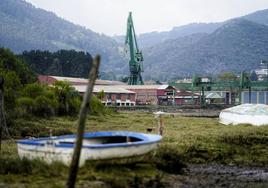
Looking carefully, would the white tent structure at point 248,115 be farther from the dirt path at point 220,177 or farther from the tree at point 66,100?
the dirt path at point 220,177

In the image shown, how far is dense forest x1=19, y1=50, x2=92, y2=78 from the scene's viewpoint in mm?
117625

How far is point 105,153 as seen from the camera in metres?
14.2

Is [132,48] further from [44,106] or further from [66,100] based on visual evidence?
[44,106]

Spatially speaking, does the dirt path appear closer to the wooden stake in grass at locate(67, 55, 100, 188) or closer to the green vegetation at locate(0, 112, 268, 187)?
the green vegetation at locate(0, 112, 268, 187)

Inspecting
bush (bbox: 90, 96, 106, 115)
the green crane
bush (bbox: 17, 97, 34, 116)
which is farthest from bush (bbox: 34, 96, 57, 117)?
the green crane

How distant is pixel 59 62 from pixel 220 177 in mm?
109368

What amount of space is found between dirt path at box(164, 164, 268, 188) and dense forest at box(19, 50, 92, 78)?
10063 cm

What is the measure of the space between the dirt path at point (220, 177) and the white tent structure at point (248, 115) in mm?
15451

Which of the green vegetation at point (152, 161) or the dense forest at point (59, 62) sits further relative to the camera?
the dense forest at point (59, 62)

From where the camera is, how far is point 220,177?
16531 millimetres

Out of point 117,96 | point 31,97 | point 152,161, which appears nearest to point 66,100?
point 31,97

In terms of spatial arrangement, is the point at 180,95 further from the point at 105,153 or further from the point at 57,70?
the point at 105,153

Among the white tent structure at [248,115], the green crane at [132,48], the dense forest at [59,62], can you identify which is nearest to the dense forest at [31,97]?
the white tent structure at [248,115]

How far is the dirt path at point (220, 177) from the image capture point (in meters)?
15.1
